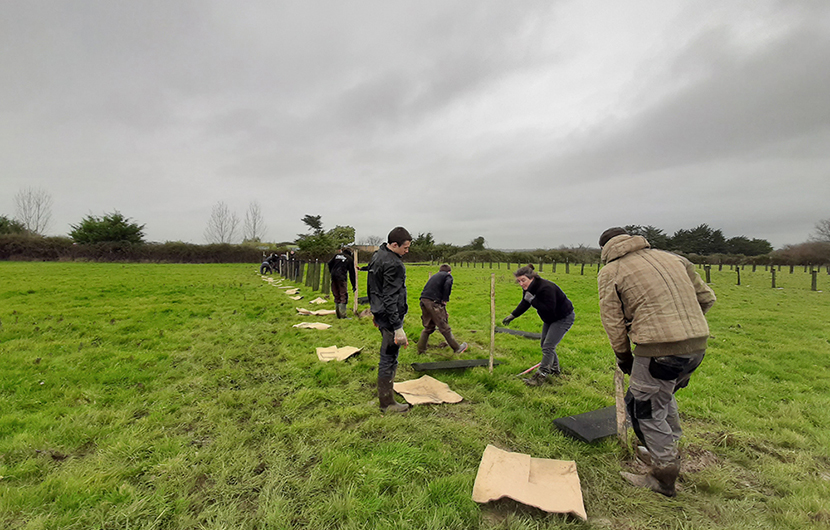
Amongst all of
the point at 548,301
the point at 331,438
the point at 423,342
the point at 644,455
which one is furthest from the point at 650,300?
the point at 423,342

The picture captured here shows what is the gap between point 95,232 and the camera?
3669 centimetres

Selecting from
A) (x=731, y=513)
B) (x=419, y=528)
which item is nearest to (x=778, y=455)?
(x=731, y=513)

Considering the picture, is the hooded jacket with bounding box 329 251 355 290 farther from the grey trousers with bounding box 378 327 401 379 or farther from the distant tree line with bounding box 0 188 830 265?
the distant tree line with bounding box 0 188 830 265

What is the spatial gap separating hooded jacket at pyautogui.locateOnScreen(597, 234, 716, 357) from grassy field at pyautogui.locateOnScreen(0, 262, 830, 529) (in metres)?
1.16

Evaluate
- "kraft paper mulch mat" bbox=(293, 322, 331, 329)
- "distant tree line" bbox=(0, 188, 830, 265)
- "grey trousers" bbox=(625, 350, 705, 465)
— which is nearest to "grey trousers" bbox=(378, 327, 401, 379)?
"grey trousers" bbox=(625, 350, 705, 465)

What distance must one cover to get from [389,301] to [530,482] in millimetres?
2036

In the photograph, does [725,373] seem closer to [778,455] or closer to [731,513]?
[778,455]

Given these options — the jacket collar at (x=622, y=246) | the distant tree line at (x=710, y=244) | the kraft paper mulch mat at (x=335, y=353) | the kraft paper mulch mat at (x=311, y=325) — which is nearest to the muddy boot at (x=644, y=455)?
the jacket collar at (x=622, y=246)

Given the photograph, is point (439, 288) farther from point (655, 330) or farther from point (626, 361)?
point (655, 330)

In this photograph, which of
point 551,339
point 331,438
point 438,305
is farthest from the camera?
point 438,305

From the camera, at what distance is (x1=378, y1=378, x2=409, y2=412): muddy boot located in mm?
3691

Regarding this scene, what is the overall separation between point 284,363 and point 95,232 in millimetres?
45985

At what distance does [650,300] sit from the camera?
2381mm

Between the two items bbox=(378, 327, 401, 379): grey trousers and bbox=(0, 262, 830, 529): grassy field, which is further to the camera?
bbox=(378, 327, 401, 379): grey trousers
